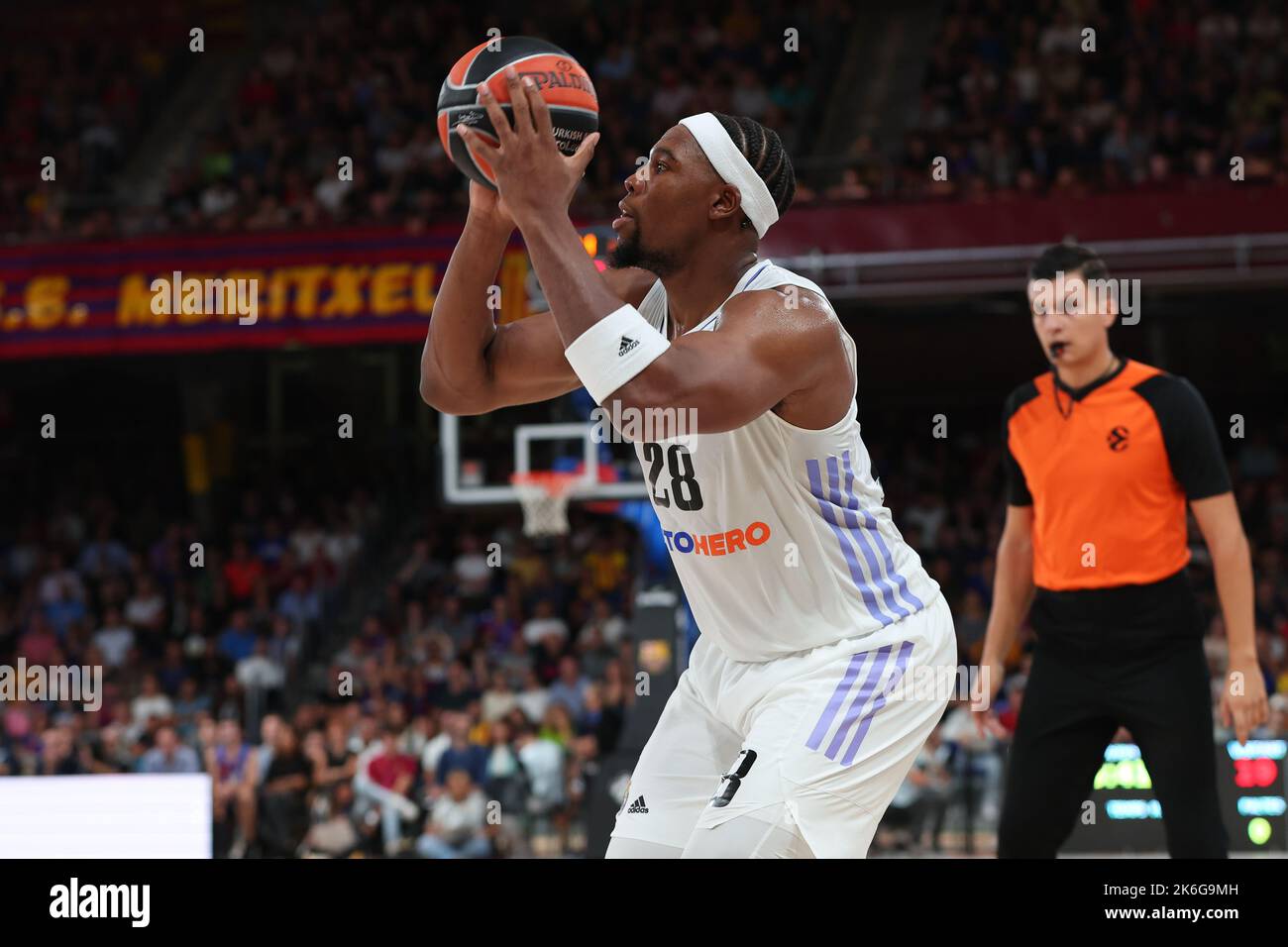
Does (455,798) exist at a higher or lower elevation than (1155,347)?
lower

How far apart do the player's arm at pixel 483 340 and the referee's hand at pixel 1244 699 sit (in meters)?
2.12

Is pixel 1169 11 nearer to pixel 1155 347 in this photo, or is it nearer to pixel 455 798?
pixel 1155 347

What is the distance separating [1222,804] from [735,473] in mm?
5028

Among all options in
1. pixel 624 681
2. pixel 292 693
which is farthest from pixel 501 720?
pixel 292 693

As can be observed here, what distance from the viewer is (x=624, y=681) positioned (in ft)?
39.2

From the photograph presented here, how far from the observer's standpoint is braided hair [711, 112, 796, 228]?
3.91 m

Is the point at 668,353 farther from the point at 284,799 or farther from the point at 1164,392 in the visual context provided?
the point at 284,799

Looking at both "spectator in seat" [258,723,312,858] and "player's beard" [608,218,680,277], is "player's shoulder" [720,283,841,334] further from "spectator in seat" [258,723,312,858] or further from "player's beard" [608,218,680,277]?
"spectator in seat" [258,723,312,858]

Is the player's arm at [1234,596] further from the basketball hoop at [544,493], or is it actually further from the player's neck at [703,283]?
the basketball hoop at [544,493]

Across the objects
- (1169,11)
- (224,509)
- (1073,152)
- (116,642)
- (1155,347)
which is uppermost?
(1169,11)

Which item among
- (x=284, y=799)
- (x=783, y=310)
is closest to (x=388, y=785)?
(x=284, y=799)

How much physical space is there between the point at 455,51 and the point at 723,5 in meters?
3.16

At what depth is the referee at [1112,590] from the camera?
4.81 m

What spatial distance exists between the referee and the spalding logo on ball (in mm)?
1889
